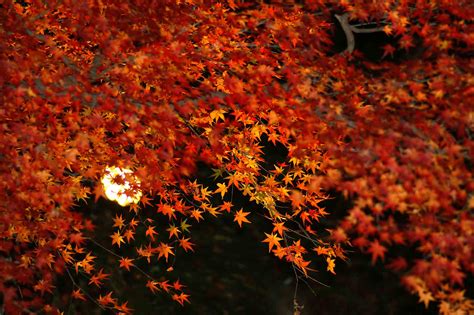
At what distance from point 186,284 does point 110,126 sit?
15.4ft

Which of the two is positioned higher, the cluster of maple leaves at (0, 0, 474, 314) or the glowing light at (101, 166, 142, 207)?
the cluster of maple leaves at (0, 0, 474, 314)

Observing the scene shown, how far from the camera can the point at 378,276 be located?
33.2ft

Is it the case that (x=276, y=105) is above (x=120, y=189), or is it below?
above

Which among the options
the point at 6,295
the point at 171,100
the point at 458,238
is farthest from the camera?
the point at 171,100

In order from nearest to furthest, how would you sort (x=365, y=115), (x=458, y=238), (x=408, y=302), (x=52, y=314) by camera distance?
(x=458, y=238) → (x=365, y=115) → (x=52, y=314) → (x=408, y=302)

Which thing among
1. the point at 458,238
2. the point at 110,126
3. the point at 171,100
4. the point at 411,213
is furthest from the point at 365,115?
the point at 110,126

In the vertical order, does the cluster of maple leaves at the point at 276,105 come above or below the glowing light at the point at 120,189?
above

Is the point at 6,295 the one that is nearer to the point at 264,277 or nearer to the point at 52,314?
the point at 52,314

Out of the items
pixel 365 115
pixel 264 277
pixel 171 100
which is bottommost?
pixel 264 277

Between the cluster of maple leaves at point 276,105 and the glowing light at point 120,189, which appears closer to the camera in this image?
the cluster of maple leaves at point 276,105

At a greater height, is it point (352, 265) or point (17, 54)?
point (17, 54)

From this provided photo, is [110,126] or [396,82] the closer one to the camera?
[396,82]

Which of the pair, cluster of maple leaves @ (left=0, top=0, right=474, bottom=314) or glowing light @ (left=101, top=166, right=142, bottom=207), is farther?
glowing light @ (left=101, top=166, right=142, bottom=207)

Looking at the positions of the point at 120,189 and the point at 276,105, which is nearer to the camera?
the point at 276,105
